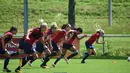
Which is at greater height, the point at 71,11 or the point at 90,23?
the point at 71,11

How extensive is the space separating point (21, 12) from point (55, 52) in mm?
37529

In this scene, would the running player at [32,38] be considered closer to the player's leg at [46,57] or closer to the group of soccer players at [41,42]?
the group of soccer players at [41,42]

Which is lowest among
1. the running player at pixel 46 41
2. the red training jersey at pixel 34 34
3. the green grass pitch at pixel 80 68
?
the green grass pitch at pixel 80 68

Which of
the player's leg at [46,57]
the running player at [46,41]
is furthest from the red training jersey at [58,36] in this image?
the player's leg at [46,57]

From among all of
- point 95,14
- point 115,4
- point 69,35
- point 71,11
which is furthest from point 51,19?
point 69,35

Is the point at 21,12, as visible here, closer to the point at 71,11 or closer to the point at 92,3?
the point at 92,3

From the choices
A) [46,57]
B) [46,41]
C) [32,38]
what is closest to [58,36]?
[46,41]

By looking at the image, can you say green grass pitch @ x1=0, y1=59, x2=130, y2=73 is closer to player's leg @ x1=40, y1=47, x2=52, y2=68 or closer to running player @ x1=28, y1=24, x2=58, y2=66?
player's leg @ x1=40, y1=47, x2=52, y2=68

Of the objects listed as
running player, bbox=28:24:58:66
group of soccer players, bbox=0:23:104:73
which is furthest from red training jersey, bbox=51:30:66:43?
running player, bbox=28:24:58:66

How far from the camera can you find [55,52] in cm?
2272

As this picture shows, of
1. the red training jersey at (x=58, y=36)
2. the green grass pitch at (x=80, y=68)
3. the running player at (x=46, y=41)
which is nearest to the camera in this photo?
the green grass pitch at (x=80, y=68)

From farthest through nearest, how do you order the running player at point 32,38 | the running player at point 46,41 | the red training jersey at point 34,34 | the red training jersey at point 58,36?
1. the red training jersey at point 58,36
2. the running player at point 46,41
3. the red training jersey at point 34,34
4. the running player at point 32,38

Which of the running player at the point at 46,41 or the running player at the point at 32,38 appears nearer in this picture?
the running player at the point at 32,38

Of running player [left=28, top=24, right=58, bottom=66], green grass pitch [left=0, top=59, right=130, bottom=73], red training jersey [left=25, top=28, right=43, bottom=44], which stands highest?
red training jersey [left=25, top=28, right=43, bottom=44]
